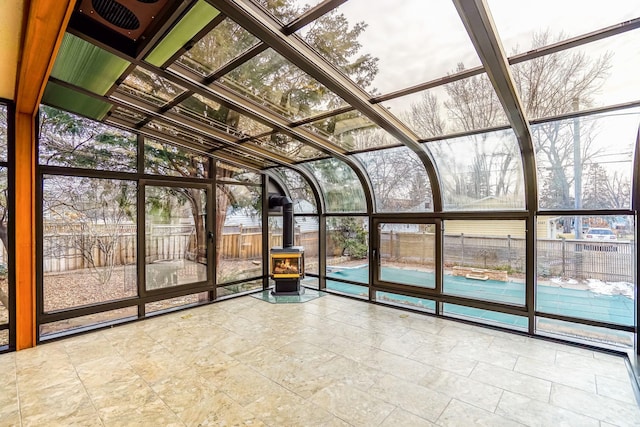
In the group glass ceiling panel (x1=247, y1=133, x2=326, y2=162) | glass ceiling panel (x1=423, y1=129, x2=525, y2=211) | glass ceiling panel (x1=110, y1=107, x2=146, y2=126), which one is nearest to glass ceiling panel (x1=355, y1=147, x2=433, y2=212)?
glass ceiling panel (x1=423, y1=129, x2=525, y2=211)

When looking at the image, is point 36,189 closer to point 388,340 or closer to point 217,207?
point 217,207

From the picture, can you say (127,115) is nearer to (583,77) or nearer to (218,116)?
(218,116)

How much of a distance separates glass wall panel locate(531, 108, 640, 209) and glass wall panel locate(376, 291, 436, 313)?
88.4 inches

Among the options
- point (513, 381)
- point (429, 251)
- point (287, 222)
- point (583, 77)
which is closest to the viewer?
point (583, 77)

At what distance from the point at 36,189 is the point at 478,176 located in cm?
591

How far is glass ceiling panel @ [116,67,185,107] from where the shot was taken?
309 cm

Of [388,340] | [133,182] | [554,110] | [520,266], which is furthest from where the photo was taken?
[133,182]

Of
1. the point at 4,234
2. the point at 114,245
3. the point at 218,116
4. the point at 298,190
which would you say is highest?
the point at 218,116

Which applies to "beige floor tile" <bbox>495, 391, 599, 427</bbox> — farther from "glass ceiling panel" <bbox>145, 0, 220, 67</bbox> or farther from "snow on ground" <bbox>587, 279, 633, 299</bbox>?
"glass ceiling panel" <bbox>145, 0, 220, 67</bbox>

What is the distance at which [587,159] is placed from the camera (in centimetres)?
370

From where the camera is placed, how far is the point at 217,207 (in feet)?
19.6

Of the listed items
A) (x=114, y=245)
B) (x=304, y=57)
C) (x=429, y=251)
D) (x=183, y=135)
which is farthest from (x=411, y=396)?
(x=183, y=135)

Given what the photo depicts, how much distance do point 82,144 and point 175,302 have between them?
281 cm

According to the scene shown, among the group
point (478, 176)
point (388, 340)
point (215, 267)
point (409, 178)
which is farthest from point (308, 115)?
point (215, 267)
